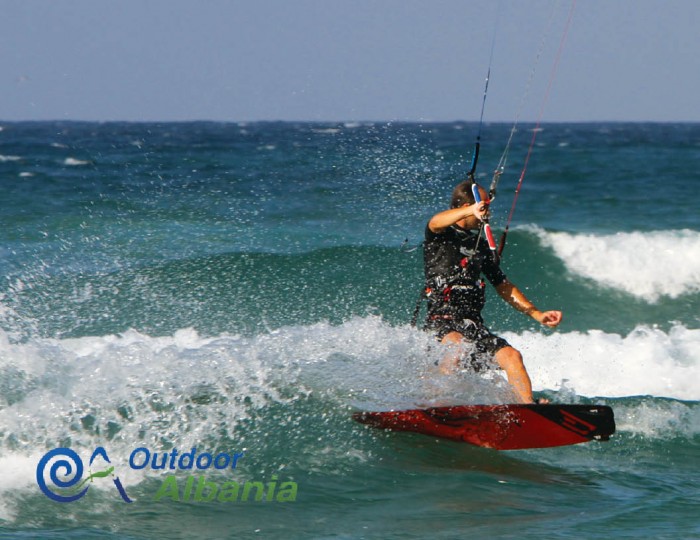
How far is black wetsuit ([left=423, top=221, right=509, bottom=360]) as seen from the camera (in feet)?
20.3

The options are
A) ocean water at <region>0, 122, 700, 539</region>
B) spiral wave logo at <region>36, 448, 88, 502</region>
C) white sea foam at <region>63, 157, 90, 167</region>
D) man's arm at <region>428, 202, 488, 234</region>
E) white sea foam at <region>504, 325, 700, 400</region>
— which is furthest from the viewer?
white sea foam at <region>63, 157, 90, 167</region>

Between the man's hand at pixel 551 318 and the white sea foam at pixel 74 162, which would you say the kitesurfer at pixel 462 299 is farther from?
the white sea foam at pixel 74 162

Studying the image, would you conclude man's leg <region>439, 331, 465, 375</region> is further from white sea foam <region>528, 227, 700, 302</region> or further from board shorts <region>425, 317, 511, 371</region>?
white sea foam <region>528, 227, 700, 302</region>

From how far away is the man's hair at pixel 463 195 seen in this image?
610 centimetres

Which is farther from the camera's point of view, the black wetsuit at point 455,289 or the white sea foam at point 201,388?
the black wetsuit at point 455,289

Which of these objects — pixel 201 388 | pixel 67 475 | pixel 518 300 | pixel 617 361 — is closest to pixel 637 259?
pixel 617 361

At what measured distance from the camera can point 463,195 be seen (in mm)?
6117

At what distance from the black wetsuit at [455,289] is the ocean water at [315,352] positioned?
0.25 m

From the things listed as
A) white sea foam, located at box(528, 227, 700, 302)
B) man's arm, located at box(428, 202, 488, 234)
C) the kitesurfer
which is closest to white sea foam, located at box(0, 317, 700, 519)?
the kitesurfer

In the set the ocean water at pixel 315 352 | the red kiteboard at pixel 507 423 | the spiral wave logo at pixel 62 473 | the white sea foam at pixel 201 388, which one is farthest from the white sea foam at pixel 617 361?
the spiral wave logo at pixel 62 473

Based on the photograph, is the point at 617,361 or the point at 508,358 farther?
the point at 617,361

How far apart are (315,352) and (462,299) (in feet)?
4.05

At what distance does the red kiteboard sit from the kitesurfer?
0.51 feet

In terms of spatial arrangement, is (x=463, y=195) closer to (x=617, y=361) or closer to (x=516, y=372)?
(x=516, y=372)
